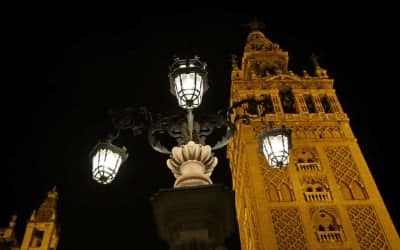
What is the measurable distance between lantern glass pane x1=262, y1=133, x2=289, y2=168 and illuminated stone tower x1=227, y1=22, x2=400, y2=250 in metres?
10.3

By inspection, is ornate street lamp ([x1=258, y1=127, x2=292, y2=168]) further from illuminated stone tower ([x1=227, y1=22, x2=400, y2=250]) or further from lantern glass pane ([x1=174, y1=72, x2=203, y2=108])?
illuminated stone tower ([x1=227, y1=22, x2=400, y2=250])

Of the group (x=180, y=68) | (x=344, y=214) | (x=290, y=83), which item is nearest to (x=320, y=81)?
(x=290, y=83)

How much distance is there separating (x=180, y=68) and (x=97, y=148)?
65.3 inches

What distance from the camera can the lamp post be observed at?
5.08 m

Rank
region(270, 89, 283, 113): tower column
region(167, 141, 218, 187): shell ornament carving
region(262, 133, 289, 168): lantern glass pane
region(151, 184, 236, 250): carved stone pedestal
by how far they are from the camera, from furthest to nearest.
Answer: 1. region(270, 89, 283, 113): tower column
2. region(262, 133, 289, 168): lantern glass pane
3. region(167, 141, 218, 187): shell ornament carving
4. region(151, 184, 236, 250): carved stone pedestal

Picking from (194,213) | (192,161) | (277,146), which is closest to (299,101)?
(277,146)

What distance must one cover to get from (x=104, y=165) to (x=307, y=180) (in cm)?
1872

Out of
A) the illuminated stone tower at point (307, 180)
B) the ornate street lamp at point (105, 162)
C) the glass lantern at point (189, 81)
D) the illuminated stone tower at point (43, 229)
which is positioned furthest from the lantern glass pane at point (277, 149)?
the illuminated stone tower at point (43, 229)

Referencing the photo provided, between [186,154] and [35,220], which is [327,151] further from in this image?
[186,154]

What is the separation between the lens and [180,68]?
6.78 meters

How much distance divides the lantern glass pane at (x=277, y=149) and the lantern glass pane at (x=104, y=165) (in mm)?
2245

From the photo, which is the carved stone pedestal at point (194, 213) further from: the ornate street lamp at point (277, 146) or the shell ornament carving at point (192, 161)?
the ornate street lamp at point (277, 146)

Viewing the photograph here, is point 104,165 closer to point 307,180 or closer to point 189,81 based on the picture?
point 189,81

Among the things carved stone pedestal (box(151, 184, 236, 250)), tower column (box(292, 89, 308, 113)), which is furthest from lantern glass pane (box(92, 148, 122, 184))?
tower column (box(292, 89, 308, 113))
